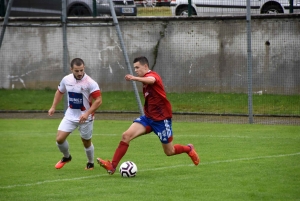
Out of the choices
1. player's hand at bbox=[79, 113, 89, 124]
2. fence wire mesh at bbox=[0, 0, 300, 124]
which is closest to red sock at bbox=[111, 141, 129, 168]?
player's hand at bbox=[79, 113, 89, 124]

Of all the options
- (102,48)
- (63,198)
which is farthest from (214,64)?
(63,198)

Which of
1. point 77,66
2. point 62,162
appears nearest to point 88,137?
point 62,162

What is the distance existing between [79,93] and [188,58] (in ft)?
32.4

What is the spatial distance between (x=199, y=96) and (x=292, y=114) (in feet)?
10.1

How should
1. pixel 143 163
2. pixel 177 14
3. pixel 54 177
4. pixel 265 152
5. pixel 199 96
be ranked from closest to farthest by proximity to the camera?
pixel 54 177
pixel 143 163
pixel 265 152
pixel 199 96
pixel 177 14

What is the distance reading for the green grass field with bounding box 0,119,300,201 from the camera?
26.8ft

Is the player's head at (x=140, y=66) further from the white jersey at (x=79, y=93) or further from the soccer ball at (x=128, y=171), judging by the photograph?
the soccer ball at (x=128, y=171)

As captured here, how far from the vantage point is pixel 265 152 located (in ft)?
38.3

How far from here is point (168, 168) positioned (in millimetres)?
10195

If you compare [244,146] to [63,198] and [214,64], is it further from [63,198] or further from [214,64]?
[214,64]

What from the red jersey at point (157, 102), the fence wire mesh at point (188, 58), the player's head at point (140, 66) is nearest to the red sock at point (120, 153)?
the red jersey at point (157, 102)

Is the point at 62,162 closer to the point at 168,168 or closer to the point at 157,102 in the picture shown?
the point at 168,168

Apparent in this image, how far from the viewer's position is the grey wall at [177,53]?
1897 cm

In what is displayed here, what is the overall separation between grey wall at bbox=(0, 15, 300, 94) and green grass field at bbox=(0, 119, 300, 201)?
3747 mm
